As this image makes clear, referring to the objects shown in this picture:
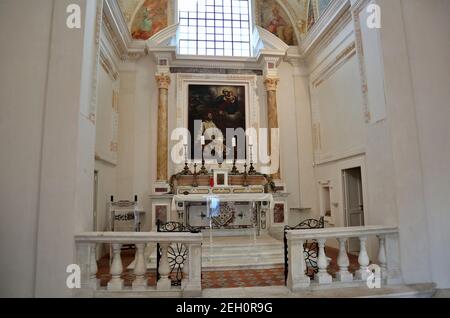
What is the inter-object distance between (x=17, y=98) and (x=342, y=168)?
7051 mm

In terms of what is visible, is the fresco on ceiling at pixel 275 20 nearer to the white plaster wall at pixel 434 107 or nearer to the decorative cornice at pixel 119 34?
the decorative cornice at pixel 119 34

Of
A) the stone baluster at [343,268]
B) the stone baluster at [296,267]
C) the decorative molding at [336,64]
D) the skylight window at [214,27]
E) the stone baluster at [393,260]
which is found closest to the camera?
the stone baluster at [296,267]

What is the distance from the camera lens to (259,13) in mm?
10766

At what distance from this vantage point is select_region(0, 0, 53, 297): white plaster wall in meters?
3.96

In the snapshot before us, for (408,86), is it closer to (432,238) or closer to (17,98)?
(432,238)

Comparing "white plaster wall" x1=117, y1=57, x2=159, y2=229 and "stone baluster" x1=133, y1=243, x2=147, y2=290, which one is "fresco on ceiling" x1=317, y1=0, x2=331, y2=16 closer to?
"white plaster wall" x1=117, y1=57, x2=159, y2=229

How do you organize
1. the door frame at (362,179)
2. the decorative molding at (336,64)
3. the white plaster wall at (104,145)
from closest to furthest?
the door frame at (362,179), the white plaster wall at (104,145), the decorative molding at (336,64)

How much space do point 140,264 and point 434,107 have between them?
186 inches

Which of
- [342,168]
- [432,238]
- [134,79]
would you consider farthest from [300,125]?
[432,238]

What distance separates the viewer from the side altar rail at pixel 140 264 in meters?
3.96

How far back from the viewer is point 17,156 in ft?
13.5

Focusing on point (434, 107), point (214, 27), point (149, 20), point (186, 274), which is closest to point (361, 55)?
point (434, 107)

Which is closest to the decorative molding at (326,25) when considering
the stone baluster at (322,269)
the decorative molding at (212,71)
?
the decorative molding at (212,71)

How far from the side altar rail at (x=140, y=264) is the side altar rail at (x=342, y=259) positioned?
3.97 ft
